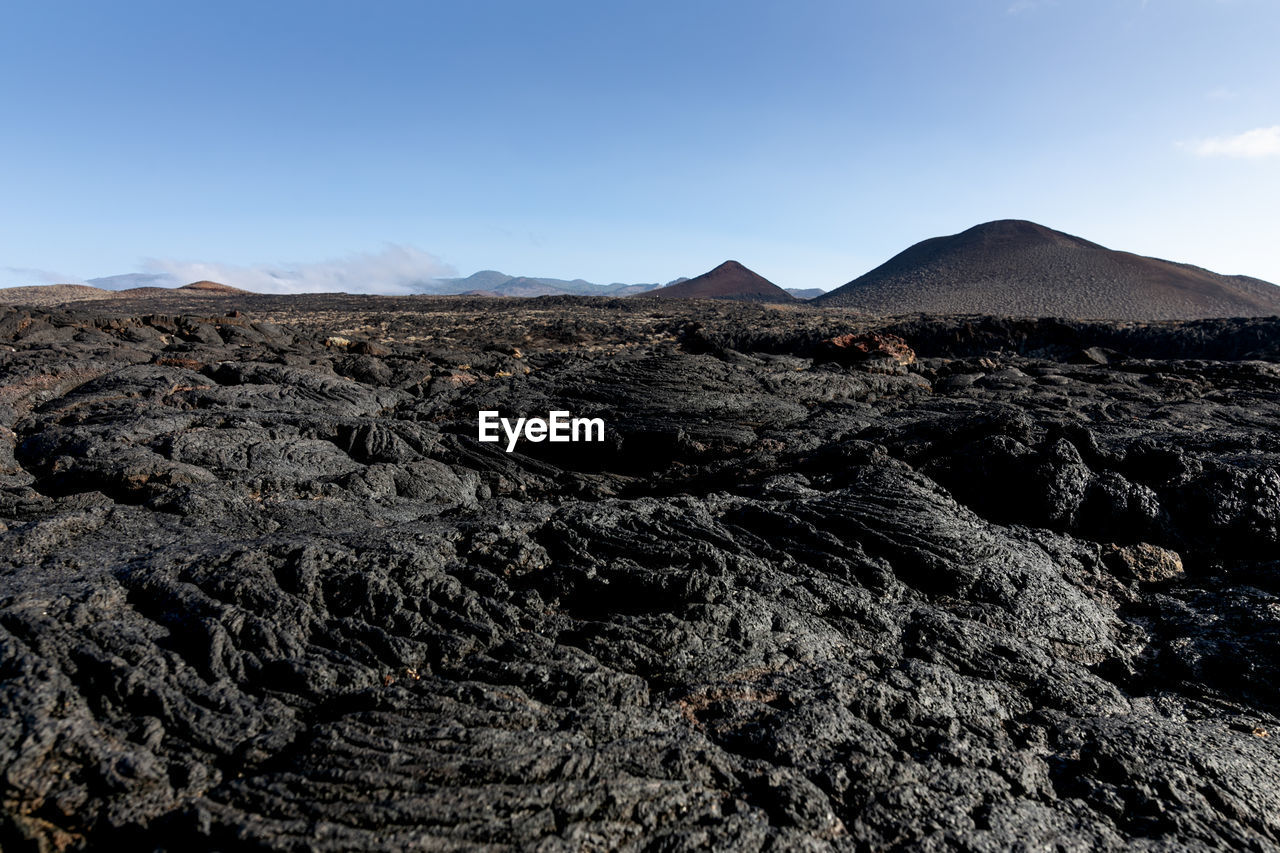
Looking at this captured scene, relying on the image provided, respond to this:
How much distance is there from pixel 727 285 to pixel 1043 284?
167 ft

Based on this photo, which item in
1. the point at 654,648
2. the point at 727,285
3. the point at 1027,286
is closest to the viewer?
the point at 654,648

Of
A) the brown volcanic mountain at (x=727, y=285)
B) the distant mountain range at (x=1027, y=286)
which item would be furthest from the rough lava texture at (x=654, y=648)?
the brown volcanic mountain at (x=727, y=285)

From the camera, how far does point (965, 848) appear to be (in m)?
3.49

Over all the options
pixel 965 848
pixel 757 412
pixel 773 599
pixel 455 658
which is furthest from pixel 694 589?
pixel 757 412

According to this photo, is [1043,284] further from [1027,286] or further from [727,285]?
[727,285]

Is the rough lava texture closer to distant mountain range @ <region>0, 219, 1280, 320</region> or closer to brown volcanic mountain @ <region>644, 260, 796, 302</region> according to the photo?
distant mountain range @ <region>0, 219, 1280, 320</region>

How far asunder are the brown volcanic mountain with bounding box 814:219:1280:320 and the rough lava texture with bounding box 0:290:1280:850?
187ft

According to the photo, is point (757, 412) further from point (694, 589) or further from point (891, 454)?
point (694, 589)

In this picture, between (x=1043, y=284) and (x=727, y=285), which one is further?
(x=727, y=285)

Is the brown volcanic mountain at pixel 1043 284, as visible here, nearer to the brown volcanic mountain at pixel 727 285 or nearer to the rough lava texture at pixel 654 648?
the brown volcanic mountain at pixel 727 285

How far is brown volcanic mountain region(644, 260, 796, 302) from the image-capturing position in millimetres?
110375

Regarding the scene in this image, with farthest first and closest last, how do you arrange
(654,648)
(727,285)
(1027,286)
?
(727,285)
(1027,286)
(654,648)

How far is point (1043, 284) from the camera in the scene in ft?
241

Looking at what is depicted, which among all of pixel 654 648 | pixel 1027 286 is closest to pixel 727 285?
pixel 1027 286
